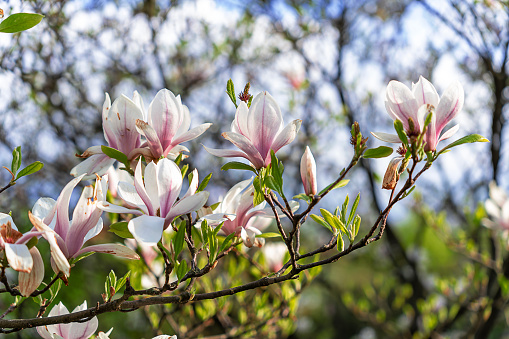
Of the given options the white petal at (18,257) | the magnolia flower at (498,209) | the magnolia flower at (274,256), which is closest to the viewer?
the white petal at (18,257)

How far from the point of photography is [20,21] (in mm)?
542

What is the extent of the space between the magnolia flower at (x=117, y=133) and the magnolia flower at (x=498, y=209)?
1.34 metres

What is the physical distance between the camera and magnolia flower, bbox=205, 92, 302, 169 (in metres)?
0.59

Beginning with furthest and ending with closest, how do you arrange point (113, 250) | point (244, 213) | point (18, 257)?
1. point (244, 213)
2. point (113, 250)
3. point (18, 257)

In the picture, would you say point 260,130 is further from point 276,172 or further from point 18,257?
point 18,257

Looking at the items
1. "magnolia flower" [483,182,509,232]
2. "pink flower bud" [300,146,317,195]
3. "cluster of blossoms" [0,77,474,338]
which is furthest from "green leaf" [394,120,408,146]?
"magnolia flower" [483,182,509,232]

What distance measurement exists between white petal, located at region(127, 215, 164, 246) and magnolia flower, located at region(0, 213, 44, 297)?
0.10 m

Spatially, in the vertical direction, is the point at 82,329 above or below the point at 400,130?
below

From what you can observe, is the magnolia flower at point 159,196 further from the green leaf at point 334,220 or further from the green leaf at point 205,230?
the green leaf at point 334,220

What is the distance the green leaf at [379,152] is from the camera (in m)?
0.57

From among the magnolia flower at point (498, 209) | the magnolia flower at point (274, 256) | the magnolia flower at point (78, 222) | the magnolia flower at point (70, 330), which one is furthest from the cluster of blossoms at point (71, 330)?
the magnolia flower at point (498, 209)

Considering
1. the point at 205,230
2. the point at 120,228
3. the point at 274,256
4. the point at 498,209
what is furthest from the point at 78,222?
the point at 498,209

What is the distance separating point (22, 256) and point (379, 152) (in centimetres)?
42

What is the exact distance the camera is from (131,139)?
24.6 inches
